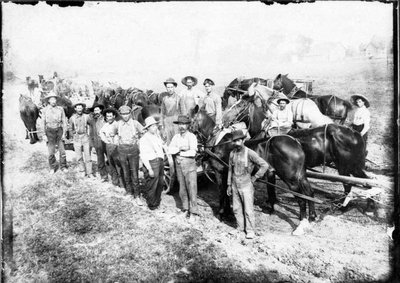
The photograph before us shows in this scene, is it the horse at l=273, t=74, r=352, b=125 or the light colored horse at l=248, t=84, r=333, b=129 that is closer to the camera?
the light colored horse at l=248, t=84, r=333, b=129

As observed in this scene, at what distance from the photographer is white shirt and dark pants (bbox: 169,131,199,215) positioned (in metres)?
6.05

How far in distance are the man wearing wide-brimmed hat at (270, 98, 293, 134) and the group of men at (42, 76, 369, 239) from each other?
2 centimetres

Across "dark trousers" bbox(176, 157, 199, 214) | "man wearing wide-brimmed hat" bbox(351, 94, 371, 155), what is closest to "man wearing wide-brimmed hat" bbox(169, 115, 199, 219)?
"dark trousers" bbox(176, 157, 199, 214)

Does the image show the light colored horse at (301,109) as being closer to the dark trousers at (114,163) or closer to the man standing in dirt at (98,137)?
the dark trousers at (114,163)

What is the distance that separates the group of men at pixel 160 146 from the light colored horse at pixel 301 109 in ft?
1.82

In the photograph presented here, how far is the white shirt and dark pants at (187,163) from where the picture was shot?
6.05 m

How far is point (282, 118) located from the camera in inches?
289

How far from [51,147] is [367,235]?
Answer: 8.23 meters

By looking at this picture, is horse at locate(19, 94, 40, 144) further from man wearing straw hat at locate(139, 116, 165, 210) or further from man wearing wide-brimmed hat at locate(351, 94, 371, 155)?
man wearing wide-brimmed hat at locate(351, 94, 371, 155)

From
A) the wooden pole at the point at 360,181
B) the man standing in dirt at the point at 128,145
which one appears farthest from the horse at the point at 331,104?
the man standing in dirt at the point at 128,145

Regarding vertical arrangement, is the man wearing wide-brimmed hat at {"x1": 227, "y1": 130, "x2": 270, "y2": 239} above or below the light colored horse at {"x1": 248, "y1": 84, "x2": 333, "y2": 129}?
below

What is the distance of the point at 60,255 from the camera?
5039 mm

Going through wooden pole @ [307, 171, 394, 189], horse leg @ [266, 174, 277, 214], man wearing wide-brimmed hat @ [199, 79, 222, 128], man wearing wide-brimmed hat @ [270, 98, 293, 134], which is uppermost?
man wearing wide-brimmed hat @ [199, 79, 222, 128]

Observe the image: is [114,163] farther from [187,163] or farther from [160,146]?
[187,163]
